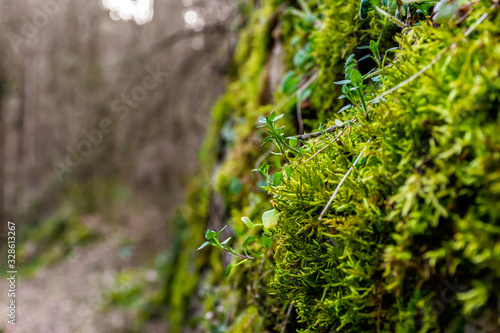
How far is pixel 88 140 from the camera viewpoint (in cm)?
823

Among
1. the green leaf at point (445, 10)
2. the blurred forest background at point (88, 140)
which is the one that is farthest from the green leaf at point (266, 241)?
the blurred forest background at point (88, 140)

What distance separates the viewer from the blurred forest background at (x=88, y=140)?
6.85 metres

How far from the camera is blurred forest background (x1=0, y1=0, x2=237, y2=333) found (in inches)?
270

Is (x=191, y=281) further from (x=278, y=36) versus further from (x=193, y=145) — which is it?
(x=193, y=145)

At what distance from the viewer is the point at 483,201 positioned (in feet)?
1.88

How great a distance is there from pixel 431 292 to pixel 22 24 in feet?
35.3

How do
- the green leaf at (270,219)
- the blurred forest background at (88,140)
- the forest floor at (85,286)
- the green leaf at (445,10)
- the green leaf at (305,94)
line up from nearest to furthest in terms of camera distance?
the green leaf at (445,10) → the green leaf at (270,219) → the green leaf at (305,94) → the forest floor at (85,286) → the blurred forest background at (88,140)

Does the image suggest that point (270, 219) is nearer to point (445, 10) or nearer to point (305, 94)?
point (445, 10)

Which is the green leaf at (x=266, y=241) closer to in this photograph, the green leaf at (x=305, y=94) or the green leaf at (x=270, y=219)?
the green leaf at (x=270, y=219)

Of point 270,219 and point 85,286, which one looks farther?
point 85,286

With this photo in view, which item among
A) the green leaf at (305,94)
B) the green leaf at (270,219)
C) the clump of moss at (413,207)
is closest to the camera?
the clump of moss at (413,207)

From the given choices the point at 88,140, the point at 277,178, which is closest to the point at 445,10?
the point at 277,178

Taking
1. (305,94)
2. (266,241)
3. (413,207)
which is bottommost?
(413,207)

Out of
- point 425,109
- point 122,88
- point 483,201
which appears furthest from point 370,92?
point 122,88
